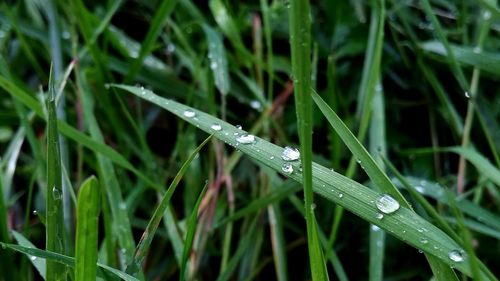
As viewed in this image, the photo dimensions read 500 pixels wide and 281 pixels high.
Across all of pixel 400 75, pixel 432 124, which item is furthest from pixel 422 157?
pixel 400 75

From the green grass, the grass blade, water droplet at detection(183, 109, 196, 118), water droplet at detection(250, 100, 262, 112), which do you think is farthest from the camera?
water droplet at detection(250, 100, 262, 112)

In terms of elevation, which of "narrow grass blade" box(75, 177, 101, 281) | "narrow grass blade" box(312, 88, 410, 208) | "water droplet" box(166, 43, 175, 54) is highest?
"water droplet" box(166, 43, 175, 54)

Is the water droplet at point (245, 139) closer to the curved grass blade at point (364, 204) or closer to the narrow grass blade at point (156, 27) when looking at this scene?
the curved grass blade at point (364, 204)

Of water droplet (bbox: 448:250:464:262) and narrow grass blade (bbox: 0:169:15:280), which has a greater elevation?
water droplet (bbox: 448:250:464:262)

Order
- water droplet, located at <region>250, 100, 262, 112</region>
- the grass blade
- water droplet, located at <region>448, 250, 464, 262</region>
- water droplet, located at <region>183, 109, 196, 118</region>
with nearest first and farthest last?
the grass blade < water droplet, located at <region>448, 250, 464, 262</region> < water droplet, located at <region>183, 109, 196, 118</region> < water droplet, located at <region>250, 100, 262, 112</region>

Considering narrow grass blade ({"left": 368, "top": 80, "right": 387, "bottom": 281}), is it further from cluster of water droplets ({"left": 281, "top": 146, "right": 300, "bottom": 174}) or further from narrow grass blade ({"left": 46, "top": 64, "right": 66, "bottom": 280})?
narrow grass blade ({"left": 46, "top": 64, "right": 66, "bottom": 280})

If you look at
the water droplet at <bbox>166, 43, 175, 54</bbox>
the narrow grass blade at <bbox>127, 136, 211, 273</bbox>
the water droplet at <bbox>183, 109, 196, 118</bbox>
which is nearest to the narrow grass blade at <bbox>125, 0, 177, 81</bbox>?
the water droplet at <bbox>166, 43, 175, 54</bbox>

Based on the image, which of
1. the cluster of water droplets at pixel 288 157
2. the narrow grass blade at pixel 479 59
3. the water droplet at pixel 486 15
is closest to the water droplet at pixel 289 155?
the cluster of water droplets at pixel 288 157

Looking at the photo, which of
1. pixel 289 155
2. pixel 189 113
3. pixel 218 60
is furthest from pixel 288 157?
pixel 218 60
